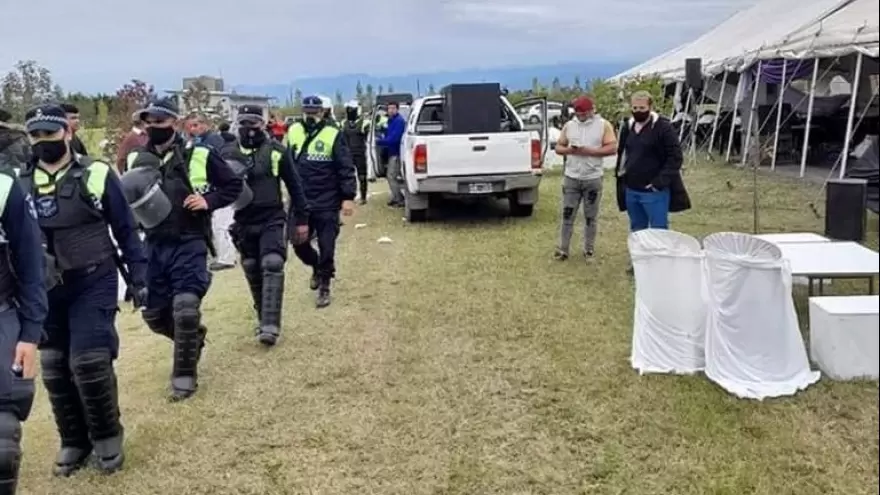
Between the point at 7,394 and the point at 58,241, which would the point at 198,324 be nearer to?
the point at 58,241

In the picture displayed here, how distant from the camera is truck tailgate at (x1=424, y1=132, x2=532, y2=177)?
12305 millimetres

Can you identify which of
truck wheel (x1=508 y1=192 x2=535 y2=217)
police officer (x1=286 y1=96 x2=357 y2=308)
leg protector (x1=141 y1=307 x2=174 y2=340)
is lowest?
truck wheel (x1=508 y1=192 x2=535 y2=217)

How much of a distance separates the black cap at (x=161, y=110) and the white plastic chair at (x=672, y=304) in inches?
116

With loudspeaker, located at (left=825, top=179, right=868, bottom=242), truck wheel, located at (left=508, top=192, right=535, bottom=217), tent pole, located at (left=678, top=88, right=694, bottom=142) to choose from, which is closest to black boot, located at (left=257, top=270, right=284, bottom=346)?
loudspeaker, located at (left=825, top=179, right=868, bottom=242)

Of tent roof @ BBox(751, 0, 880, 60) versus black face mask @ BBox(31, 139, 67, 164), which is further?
tent roof @ BBox(751, 0, 880, 60)

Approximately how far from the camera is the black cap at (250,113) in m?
6.94

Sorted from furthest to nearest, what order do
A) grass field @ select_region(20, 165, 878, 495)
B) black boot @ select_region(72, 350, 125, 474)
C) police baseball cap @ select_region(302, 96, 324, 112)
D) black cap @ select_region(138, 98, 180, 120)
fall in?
police baseball cap @ select_region(302, 96, 324, 112) < black cap @ select_region(138, 98, 180, 120) < black boot @ select_region(72, 350, 125, 474) < grass field @ select_region(20, 165, 878, 495)

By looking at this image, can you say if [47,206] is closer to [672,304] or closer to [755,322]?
[672,304]

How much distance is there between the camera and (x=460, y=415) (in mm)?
5129

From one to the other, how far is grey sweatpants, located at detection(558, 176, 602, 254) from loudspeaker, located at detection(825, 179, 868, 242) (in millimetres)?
Result: 6185

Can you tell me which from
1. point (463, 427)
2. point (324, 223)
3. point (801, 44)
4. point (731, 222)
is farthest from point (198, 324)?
point (801, 44)

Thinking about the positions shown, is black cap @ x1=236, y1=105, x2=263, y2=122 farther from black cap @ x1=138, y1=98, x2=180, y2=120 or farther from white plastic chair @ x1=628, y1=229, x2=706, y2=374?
white plastic chair @ x1=628, y1=229, x2=706, y2=374

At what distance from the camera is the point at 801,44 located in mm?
13766

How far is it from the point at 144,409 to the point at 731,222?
26.9 feet
